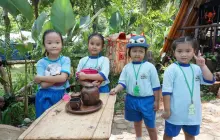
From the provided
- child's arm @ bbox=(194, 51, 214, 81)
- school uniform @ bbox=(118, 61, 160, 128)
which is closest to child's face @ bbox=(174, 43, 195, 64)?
child's arm @ bbox=(194, 51, 214, 81)

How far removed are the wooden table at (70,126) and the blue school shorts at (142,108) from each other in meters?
0.68

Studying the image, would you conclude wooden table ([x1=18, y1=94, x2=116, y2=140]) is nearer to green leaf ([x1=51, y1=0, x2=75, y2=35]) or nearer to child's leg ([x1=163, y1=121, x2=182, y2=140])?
child's leg ([x1=163, y1=121, x2=182, y2=140])

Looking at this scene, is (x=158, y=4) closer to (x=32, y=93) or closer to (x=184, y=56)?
(x=32, y=93)

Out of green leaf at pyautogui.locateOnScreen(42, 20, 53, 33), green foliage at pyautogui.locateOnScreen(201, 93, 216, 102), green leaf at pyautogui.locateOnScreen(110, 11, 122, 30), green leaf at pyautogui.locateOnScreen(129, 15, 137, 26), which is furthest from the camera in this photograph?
green leaf at pyautogui.locateOnScreen(129, 15, 137, 26)

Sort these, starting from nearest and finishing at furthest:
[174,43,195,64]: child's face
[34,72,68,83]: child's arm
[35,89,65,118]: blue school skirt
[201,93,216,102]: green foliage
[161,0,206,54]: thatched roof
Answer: [174,43,195,64]: child's face
[34,72,68,83]: child's arm
[35,89,65,118]: blue school skirt
[201,93,216,102]: green foliage
[161,0,206,54]: thatched roof

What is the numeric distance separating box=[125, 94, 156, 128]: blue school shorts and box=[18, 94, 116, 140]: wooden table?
2.24ft

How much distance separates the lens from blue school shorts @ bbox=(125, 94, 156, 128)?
2670 millimetres

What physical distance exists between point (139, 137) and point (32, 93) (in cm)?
252

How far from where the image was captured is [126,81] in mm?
2773

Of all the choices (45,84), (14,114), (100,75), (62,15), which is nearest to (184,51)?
(100,75)

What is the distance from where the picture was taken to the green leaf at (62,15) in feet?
12.5

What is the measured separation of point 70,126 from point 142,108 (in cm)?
118

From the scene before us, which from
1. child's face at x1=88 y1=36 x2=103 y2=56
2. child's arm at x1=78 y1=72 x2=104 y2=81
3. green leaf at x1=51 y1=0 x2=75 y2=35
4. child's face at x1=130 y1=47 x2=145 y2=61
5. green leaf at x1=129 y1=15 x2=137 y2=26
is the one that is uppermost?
green leaf at x1=129 y1=15 x2=137 y2=26

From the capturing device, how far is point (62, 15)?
3871 millimetres
